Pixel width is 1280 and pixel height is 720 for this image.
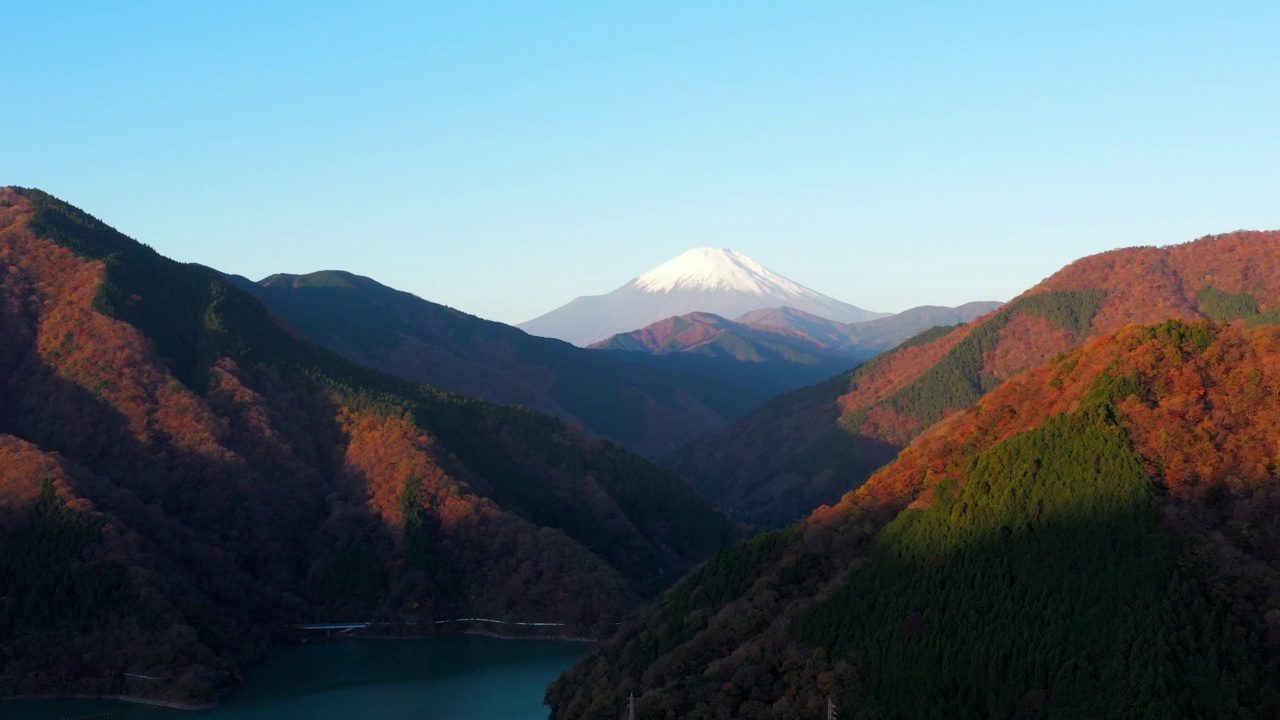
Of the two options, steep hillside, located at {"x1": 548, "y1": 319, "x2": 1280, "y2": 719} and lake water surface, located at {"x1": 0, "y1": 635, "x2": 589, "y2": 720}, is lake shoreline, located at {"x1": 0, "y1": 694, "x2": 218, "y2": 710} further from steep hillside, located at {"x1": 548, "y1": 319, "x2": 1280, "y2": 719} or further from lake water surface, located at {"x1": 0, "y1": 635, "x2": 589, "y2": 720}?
steep hillside, located at {"x1": 548, "y1": 319, "x2": 1280, "y2": 719}

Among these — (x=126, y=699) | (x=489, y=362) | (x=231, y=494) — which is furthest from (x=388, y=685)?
(x=489, y=362)

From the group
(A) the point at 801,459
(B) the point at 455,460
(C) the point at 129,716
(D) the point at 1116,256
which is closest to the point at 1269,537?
(C) the point at 129,716

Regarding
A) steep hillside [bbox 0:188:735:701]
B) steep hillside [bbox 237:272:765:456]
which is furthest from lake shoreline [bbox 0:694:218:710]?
steep hillside [bbox 237:272:765:456]

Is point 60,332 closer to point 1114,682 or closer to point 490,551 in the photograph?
point 490,551

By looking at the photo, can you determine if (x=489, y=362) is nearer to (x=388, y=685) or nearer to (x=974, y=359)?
(x=974, y=359)

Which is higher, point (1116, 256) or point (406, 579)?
point (1116, 256)

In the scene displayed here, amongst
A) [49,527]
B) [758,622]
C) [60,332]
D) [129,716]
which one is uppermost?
[60,332]
